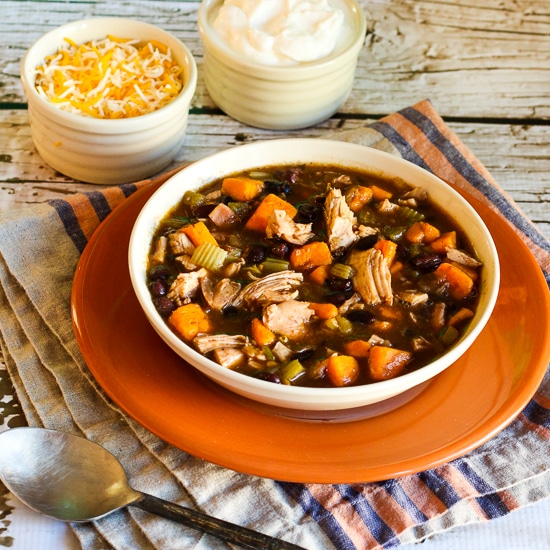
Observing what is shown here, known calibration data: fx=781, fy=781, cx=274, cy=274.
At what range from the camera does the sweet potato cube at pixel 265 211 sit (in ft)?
11.2

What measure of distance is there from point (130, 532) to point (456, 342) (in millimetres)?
1386

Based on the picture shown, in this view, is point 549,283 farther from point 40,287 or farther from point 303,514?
point 40,287

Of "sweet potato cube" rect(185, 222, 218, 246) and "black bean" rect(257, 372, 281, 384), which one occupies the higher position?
"sweet potato cube" rect(185, 222, 218, 246)

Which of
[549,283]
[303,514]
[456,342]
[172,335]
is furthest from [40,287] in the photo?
[549,283]

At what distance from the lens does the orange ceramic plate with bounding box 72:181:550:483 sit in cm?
272

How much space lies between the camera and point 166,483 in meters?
2.91

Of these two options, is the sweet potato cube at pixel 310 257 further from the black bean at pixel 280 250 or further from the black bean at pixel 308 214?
the black bean at pixel 308 214

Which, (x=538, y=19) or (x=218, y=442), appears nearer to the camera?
(x=218, y=442)

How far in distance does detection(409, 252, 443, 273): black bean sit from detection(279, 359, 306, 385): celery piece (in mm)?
716

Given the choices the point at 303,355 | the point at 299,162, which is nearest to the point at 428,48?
the point at 299,162

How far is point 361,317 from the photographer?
305cm

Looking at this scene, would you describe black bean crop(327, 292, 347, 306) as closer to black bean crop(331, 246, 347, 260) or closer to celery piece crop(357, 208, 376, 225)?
black bean crop(331, 246, 347, 260)

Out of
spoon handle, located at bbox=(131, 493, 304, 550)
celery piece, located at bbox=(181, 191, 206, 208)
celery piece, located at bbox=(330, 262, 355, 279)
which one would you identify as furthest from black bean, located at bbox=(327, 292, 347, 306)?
spoon handle, located at bbox=(131, 493, 304, 550)

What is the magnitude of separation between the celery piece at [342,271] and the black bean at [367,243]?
0.12 metres
